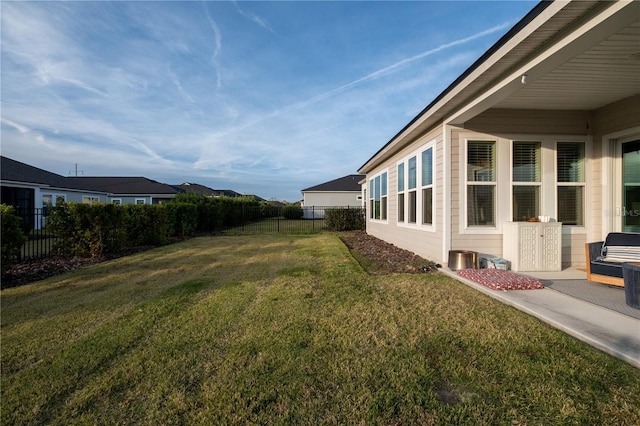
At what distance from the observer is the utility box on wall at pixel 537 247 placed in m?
5.23

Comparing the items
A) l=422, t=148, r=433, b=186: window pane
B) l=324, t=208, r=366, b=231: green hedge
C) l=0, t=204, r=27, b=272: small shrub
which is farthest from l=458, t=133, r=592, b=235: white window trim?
l=324, t=208, r=366, b=231: green hedge

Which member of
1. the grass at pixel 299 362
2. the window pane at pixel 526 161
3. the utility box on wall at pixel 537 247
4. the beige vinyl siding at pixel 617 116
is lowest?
the grass at pixel 299 362

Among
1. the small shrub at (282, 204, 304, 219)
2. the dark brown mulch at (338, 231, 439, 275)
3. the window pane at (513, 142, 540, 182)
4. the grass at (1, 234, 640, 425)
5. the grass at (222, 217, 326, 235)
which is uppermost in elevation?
the window pane at (513, 142, 540, 182)

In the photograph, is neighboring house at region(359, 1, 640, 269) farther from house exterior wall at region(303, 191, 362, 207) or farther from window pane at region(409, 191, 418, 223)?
house exterior wall at region(303, 191, 362, 207)

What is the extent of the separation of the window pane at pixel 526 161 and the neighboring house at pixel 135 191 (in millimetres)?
A: 27071

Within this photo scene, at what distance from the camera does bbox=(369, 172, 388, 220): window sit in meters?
11.0

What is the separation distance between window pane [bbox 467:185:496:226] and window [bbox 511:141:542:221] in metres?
0.40

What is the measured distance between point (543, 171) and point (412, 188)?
283 cm

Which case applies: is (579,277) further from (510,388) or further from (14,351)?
(14,351)

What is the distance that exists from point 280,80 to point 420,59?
5.66 metres

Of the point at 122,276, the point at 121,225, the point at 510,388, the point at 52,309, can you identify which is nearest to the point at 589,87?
the point at 510,388

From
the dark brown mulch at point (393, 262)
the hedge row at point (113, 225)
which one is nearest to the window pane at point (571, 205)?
the dark brown mulch at point (393, 262)

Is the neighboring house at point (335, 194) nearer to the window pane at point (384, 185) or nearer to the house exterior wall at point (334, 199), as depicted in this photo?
the house exterior wall at point (334, 199)

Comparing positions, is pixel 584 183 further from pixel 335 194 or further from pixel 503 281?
pixel 335 194
